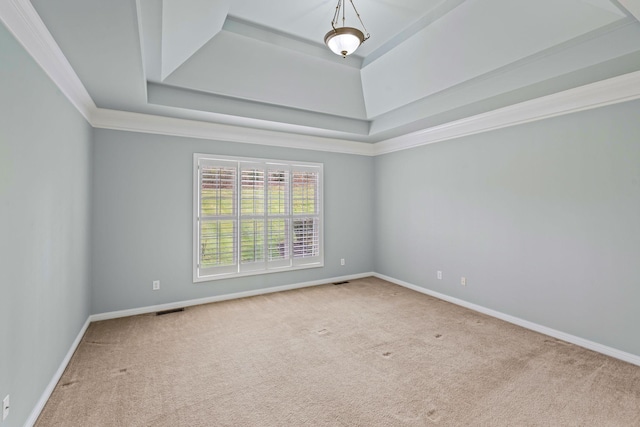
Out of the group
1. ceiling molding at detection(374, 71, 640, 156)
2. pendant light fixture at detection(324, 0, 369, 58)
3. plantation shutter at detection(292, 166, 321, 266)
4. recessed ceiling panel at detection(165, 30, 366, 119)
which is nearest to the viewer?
pendant light fixture at detection(324, 0, 369, 58)

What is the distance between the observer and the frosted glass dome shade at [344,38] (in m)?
2.60

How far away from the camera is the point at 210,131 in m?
4.32

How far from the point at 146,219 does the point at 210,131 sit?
147cm

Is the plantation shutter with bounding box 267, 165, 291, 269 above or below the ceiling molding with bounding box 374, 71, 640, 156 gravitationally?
below

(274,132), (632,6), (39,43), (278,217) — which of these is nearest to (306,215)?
(278,217)

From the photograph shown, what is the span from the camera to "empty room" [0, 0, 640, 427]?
209 cm

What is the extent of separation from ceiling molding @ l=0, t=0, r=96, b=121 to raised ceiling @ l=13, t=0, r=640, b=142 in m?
0.05

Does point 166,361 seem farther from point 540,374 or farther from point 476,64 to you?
point 476,64

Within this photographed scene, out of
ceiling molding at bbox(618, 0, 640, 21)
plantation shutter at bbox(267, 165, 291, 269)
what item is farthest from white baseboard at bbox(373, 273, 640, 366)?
ceiling molding at bbox(618, 0, 640, 21)

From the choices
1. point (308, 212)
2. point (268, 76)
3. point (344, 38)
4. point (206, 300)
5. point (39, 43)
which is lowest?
point (206, 300)

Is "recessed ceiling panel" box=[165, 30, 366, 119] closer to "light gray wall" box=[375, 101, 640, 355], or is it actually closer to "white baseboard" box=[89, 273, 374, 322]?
"light gray wall" box=[375, 101, 640, 355]

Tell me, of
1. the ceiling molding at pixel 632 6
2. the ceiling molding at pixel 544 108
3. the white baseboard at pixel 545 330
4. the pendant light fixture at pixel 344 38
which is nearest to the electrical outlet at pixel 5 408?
the pendant light fixture at pixel 344 38

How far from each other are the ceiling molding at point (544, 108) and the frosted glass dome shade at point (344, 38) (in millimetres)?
2113

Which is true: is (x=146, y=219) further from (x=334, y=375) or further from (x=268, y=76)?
(x=334, y=375)
